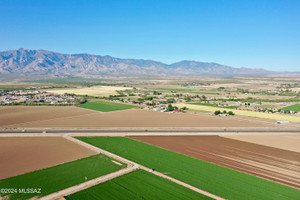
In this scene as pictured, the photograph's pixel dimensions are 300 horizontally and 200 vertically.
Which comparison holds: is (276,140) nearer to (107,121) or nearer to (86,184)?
(86,184)

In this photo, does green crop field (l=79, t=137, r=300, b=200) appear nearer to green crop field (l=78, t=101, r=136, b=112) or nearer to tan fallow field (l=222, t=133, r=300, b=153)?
tan fallow field (l=222, t=133, r=300, b=153)

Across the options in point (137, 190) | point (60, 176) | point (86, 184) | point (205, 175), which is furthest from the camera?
point (205, 175)

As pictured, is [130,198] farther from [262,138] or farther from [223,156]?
[262,138]

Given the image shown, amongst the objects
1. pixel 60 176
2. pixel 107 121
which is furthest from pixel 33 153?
pixel 107 121

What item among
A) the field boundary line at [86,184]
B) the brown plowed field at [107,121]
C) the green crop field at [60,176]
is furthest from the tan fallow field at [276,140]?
the green crop field at [60,176]

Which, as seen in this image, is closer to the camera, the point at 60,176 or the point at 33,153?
the point at 60,176

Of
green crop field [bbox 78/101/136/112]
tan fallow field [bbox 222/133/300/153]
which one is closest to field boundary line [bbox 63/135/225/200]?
tan fallow field [bbox 222/133/300/153]
